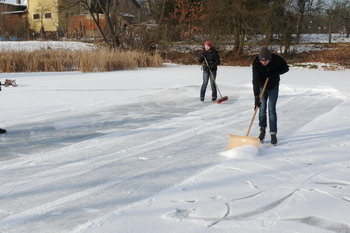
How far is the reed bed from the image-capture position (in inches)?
656

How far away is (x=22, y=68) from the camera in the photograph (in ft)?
55.2

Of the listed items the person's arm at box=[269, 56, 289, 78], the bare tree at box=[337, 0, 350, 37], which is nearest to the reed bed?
the person's arm at box=[269, 56, 289, 78]

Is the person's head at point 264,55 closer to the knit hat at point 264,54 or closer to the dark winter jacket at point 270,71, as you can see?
the knit hat at point 264,54

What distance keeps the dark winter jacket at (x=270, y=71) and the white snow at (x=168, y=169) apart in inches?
35.9

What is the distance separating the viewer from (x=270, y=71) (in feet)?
18.3

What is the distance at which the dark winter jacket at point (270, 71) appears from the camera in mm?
5570

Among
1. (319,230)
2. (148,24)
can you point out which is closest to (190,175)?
(319,230)

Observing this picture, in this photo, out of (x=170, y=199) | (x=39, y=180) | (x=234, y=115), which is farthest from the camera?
(x=234, y=115)

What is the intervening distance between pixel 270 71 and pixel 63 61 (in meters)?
13.7

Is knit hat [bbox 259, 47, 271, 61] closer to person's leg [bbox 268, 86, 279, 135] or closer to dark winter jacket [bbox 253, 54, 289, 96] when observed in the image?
dark winter jacket [bbox 253, 54, 289, 96]

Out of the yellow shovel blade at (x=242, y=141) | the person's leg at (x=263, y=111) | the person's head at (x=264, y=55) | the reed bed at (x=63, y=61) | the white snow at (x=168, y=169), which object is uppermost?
the person's head at (x=264, y=55)

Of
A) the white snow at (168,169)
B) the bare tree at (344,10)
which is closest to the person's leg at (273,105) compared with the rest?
the white snow at (168,169)

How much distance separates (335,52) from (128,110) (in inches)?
810

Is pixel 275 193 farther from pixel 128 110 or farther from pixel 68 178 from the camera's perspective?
pixel 128 110
